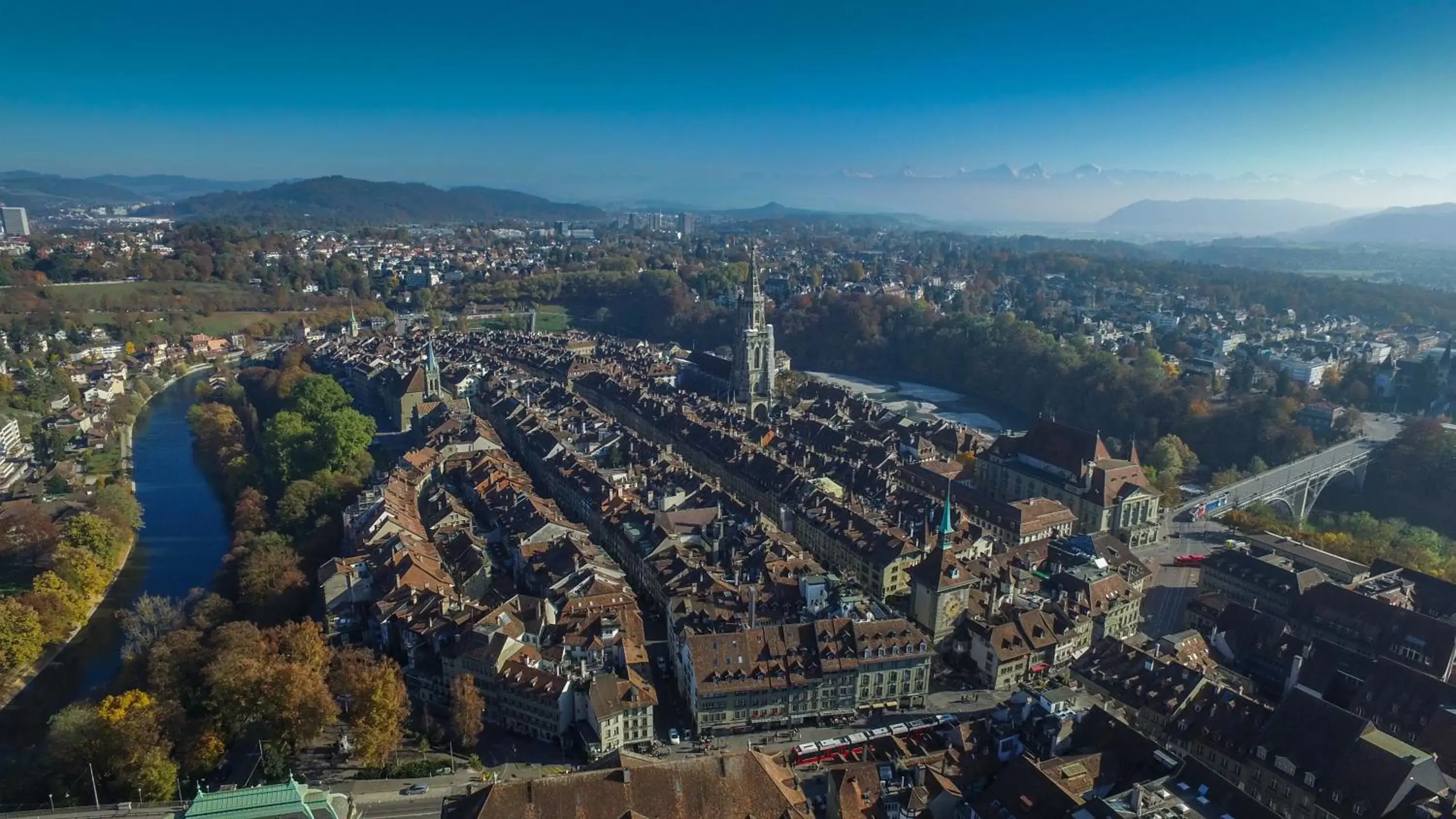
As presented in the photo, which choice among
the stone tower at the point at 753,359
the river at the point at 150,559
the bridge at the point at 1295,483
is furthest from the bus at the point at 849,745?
the stone tower at the point at 753,359

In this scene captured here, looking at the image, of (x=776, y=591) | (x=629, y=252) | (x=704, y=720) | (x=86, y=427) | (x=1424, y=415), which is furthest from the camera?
(x=629, y=252)

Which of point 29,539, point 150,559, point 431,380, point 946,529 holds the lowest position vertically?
point 150,559

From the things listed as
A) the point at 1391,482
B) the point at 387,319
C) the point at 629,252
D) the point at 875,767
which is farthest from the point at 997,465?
the point at 629,252

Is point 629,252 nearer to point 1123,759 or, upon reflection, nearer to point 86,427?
point 86,427

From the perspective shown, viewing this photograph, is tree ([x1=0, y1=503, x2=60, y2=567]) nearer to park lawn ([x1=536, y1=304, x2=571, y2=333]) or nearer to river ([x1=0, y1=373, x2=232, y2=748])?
river ([x1=0, y1=373, x2=232, y2=748])

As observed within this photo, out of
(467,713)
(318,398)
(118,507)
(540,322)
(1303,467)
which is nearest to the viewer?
(467,713)

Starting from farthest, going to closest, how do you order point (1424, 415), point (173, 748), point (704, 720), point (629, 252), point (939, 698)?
point (629, 252) < point (1424, 415) < point (939, 698) < point (704, 720) < point (173, 748)

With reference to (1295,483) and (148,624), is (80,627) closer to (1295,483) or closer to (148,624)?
(148,624)

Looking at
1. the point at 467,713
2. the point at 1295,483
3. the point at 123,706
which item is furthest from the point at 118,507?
the point at 1295,483
